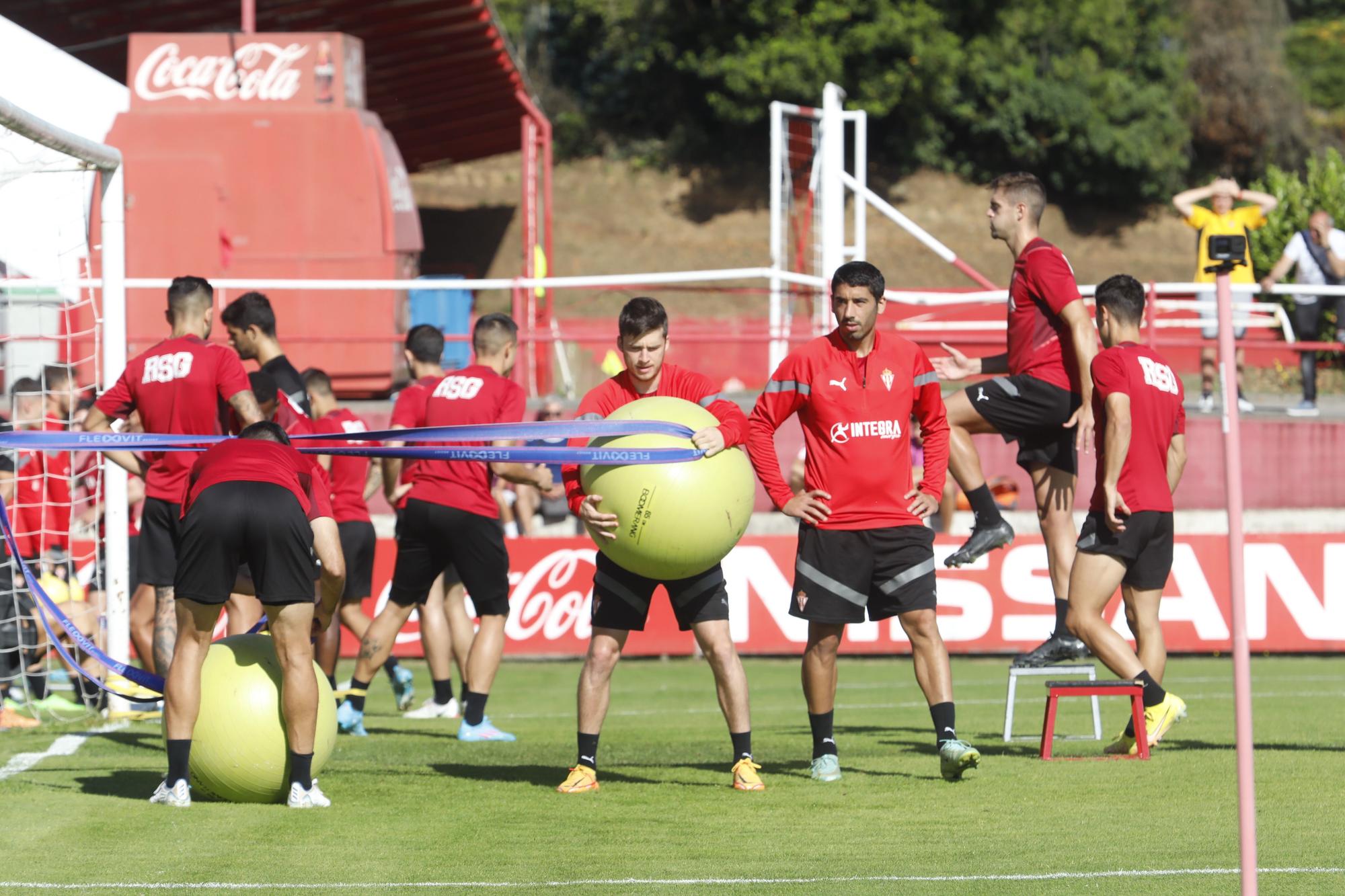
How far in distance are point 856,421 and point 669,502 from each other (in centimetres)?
95

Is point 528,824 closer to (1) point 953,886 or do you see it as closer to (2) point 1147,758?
(1) point 953,886

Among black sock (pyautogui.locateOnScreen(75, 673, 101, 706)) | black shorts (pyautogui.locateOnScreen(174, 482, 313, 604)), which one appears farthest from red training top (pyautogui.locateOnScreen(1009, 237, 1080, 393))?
black sock (pyautogui.locateOnScreen(75, 673, 101, 706))

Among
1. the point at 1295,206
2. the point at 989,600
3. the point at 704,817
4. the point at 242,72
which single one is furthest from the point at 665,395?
the point at 1295,206

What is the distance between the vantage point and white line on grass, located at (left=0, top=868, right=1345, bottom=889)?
17.7ft

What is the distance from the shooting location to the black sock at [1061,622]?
900 cm

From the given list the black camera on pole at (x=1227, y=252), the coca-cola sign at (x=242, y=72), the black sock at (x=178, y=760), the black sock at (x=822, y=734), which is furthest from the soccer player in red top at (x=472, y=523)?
the coca-cola sign at (x=242, y=72)

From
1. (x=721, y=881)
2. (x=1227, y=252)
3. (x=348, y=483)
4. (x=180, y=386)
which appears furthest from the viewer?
(x=348, y=483)

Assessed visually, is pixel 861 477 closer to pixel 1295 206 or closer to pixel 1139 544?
pixel 1139 544

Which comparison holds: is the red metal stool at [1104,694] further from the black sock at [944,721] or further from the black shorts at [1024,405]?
the black shorts at [1024,405]

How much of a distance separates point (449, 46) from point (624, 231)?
76.8 feet

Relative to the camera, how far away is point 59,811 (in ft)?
22.8

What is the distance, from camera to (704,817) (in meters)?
6.69

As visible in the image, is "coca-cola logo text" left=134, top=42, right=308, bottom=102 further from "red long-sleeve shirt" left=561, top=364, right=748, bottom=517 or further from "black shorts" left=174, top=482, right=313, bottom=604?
"black shorts" left=174, top=482, right=313, bottom=604

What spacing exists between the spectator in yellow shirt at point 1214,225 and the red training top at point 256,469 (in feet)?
33.1
